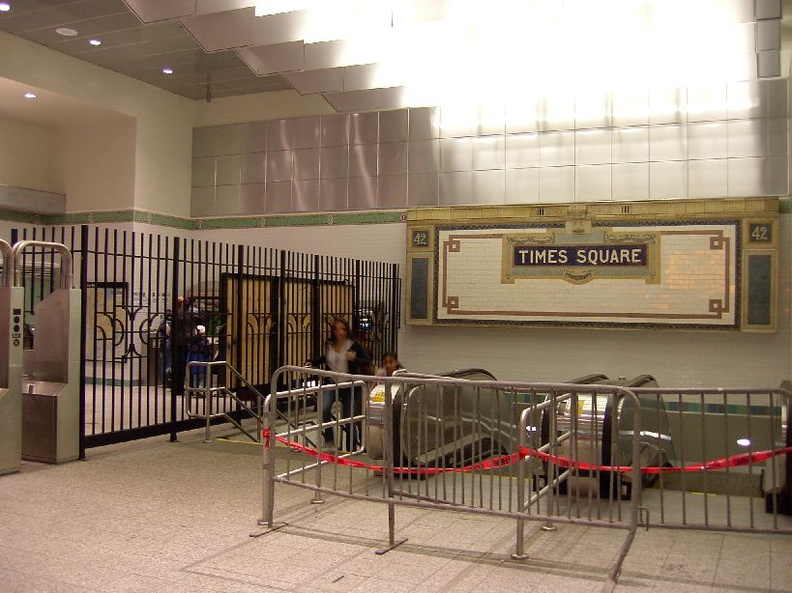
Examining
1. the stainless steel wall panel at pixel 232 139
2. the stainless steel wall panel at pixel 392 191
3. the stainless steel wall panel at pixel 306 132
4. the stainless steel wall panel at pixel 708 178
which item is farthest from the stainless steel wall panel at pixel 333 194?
the stainless steel wall panel at pixel 708 178

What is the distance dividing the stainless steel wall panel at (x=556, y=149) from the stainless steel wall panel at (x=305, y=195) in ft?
14.6

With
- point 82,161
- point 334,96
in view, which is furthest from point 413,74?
point 82,161

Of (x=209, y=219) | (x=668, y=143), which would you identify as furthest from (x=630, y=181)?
(x=209, y=219)

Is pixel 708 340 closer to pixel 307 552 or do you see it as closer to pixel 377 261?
pixel 377 261

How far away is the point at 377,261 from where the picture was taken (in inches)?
565

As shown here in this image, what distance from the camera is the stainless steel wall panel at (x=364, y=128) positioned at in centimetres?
1463

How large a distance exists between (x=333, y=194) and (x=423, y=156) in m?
1.95

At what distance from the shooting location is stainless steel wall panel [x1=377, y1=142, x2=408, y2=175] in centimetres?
1438

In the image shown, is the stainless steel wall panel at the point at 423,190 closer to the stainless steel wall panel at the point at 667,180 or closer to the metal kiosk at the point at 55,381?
the stainless steel wall panel at the point at 667,180

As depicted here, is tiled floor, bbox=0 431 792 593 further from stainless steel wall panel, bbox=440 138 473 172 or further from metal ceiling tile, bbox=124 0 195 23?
stainless steel wall panel, bbox=440 138 473 172

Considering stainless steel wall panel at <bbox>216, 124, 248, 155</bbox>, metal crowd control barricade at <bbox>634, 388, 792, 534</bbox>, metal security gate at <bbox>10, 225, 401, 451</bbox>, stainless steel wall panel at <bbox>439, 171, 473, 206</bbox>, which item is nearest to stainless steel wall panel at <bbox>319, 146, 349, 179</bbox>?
stainless steel wall panel at <bbox>216, 124, 248, 155</bbox>

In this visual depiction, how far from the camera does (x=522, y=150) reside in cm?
1350

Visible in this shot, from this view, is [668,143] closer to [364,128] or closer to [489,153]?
[489,153]

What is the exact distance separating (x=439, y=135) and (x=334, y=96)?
2103 millimetres
